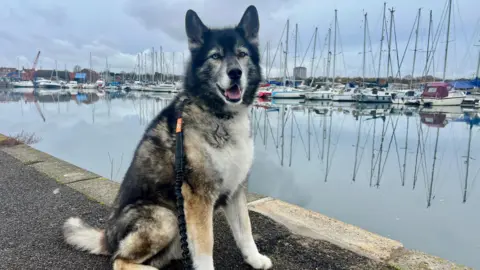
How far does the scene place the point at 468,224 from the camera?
661 centimetres

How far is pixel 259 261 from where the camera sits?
2.99 metres

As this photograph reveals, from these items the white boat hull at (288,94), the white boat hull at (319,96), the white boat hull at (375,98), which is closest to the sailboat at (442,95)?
the white boat hull at (375,98)

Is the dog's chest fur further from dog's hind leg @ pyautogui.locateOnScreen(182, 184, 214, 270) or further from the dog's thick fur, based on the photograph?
dog's hind leg @ pyautogui.locateOnScreen(182, 184, 214, 270)

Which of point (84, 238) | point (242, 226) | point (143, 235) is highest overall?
point (143, 235)

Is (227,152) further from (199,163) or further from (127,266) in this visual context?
(127,266)

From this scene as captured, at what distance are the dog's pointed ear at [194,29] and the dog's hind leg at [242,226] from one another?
1452 mm

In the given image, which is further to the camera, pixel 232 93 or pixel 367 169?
pixel 367 169

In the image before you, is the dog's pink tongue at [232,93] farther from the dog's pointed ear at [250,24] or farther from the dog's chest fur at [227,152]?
the dog's pointed ear at [250,24]

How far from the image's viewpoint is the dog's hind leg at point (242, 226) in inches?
120

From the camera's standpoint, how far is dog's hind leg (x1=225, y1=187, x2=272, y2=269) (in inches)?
120

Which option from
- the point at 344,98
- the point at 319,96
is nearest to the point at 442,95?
the point at 344,98

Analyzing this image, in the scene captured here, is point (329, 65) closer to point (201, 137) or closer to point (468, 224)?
point (468, 224)

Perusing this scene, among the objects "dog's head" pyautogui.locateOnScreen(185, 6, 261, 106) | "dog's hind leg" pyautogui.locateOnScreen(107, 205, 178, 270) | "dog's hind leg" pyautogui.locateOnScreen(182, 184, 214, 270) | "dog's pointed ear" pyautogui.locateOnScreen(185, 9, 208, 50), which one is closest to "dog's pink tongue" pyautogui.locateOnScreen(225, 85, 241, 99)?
"dog's head" pyautogui.locateOnScreen(185, 6, 261, 106)

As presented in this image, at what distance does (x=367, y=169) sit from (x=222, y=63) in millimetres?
9324
